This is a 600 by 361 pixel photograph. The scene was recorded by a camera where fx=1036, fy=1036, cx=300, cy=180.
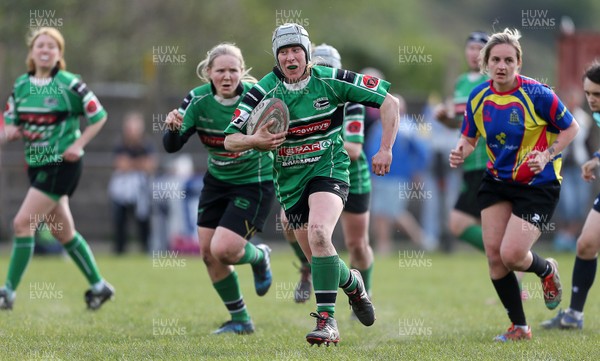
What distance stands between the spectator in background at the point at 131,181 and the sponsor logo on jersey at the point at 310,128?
9.79 meters

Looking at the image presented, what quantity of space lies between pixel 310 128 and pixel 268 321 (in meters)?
2.34

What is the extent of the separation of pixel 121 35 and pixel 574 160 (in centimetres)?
1351

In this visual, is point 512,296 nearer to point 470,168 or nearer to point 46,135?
point 470,168

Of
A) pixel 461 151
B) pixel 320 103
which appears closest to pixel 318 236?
pixel 320 103

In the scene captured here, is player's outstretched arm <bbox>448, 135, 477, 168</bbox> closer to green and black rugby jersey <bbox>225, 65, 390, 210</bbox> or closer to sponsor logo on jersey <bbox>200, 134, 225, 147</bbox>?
green and black rugby jersey <bbox>225, 65, 390, 210</bbox>

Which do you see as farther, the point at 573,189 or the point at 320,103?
the point at 573,189

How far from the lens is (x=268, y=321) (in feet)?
28.3

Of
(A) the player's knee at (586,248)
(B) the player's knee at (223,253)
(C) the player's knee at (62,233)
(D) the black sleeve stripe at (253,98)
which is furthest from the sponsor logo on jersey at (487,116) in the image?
(C) the player's knee at (62,233)

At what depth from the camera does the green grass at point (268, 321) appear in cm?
656

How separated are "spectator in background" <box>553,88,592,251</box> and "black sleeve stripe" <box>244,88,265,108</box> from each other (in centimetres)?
1006

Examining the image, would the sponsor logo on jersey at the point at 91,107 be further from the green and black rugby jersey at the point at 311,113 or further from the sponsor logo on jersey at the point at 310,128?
the sponsor logo on jersey at the point at 310,128

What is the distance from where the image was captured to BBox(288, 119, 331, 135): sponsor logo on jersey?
686 cm

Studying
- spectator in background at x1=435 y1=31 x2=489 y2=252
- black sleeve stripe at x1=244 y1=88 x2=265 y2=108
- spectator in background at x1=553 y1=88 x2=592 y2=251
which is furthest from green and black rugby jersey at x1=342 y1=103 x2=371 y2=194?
spectator in background at x1=553 y1=88 x2=592 y2=251

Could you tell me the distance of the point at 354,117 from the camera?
8.36 m
